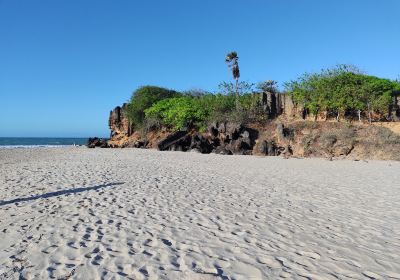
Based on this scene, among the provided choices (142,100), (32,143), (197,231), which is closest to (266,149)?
(197,231)

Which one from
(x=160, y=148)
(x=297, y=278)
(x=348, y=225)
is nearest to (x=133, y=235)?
(x=297, y=278)

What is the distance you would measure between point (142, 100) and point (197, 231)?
1729 inches

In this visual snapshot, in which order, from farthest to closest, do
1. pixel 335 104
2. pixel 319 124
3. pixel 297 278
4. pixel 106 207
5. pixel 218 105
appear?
1. pixel 218 105
2. pixel 335 104
3. pixel 319 124
4. pixel 106 207
5. pixel 297 278

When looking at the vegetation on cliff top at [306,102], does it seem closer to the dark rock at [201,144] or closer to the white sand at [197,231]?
the dark rock at [201,144]

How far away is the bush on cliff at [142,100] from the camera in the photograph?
49125 millimetres

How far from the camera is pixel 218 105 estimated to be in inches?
1586

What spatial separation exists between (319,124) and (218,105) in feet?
41.8

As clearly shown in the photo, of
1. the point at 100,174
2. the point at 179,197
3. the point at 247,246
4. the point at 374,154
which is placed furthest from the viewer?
the point at 374,154

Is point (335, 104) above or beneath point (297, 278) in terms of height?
above

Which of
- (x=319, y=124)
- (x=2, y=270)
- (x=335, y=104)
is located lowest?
(x=2, y=270)

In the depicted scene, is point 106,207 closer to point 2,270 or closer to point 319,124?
point 2,270

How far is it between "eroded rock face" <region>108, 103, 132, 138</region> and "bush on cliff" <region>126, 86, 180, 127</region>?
3134 mm

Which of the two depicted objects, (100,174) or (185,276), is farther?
(100,174)

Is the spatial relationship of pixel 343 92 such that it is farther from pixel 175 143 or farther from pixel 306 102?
pixel 175 143
